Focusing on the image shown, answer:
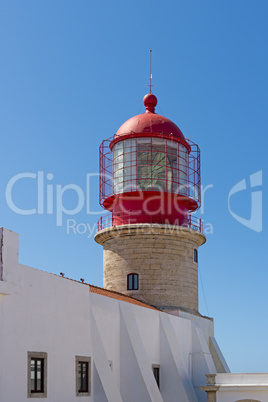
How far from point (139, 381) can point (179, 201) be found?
1005cm

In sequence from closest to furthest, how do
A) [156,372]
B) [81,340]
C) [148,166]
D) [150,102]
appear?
[81,340] < [156,372] < [148,166] < [150,102]

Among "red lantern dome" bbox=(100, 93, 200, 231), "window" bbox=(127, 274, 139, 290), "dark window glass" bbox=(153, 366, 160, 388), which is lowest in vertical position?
"dark window glass" bbox=(153, 366, 160, 388)

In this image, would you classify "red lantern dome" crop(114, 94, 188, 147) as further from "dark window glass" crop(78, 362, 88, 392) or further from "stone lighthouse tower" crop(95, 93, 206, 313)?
"dark window glass" crop(78, 362, 88, 392)

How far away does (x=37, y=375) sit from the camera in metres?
15.5

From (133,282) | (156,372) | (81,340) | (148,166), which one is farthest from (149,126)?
(81,340)

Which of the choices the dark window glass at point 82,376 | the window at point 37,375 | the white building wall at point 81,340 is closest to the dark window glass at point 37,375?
the window at point 37,375

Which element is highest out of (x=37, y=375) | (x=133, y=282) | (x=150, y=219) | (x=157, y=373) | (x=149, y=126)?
(x=149, y=126)

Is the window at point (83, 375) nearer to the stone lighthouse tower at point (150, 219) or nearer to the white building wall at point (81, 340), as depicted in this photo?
the white building wall at point (81, 340)

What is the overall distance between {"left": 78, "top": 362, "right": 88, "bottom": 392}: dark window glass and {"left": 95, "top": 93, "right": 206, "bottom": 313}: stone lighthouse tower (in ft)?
30.4

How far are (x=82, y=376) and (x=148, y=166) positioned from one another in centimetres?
1189

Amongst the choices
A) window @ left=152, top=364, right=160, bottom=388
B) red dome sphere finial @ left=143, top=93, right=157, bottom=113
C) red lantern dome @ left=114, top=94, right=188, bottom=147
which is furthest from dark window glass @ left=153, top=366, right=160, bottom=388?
red dome sphere finial @ left=143, top=93, right=157, bottom=113

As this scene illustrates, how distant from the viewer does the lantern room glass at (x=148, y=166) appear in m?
27.1

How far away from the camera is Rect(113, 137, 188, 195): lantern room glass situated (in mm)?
27125

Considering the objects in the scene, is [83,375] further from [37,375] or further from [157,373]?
[157,373]
